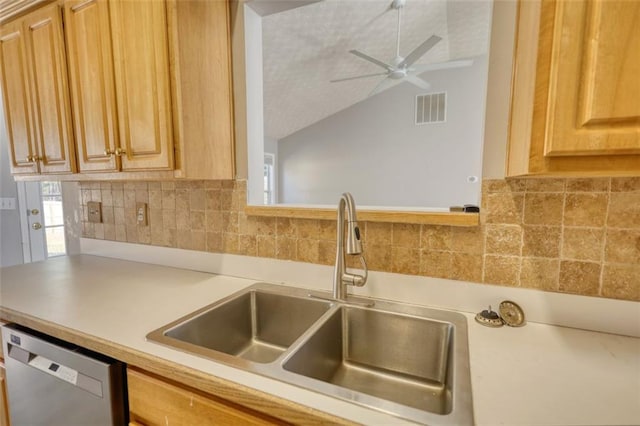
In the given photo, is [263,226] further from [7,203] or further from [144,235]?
[7,203]

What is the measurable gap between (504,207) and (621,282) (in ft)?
1.10

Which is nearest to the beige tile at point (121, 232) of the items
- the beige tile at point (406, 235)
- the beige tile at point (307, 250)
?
the beige tile at point (307, 250)

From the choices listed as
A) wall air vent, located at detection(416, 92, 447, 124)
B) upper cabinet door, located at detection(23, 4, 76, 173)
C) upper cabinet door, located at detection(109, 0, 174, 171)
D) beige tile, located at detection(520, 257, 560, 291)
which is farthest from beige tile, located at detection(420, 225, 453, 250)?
wall air vent, located at detection(416, 92, 447, 124)

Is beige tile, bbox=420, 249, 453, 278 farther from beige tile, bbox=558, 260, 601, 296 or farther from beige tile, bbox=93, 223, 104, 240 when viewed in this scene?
beige tile, bbox=93, 223, 104, 240

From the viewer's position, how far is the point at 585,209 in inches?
32.1

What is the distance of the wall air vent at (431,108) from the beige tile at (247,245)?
5011mm

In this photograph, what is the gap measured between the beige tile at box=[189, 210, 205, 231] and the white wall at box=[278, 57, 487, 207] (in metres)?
4.79

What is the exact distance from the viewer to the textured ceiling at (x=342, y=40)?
286 centimetres

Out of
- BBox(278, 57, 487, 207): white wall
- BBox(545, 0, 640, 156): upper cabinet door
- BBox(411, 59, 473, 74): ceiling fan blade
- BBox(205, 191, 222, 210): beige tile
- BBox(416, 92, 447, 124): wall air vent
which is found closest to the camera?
BBox(545, 0, 640, 156): upper cabinet door

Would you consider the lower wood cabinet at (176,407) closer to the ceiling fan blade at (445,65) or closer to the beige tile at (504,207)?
the beige tile at (504,207)

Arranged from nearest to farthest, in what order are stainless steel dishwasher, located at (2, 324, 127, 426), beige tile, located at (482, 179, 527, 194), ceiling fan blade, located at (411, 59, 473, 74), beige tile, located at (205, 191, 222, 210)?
stainless steel dishwasher, located at (2, 324, 127, 426)
beige tile, located at (482, 179, 527, 194)
beige tile, located at (205, 191, 222, 210)
ceiling fan blade, located at (411, 59, 473, 74)

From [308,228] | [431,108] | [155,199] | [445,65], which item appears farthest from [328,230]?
[431,108]

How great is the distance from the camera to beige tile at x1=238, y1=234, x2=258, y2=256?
4.12 feet

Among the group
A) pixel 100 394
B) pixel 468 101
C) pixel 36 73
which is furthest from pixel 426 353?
pixel 468 101
